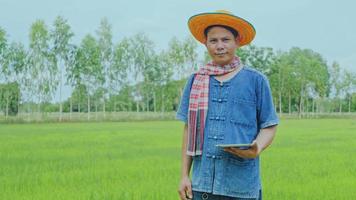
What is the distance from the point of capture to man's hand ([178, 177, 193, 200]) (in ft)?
Answer: 7.84

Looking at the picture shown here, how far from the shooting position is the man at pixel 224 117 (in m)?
2.29

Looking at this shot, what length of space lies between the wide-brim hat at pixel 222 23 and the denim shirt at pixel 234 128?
0.55ft

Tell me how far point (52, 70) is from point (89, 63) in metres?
3.16

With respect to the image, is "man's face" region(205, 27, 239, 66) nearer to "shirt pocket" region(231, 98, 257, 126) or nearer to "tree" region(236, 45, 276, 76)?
"shirt pocket" region(231, 98, 257, 126)

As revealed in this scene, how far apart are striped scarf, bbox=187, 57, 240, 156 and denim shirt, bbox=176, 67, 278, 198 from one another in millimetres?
21

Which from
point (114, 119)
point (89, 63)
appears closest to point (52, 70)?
point (89, 63)

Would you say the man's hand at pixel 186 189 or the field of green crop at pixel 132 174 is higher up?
the man's hand at pixel 186 189

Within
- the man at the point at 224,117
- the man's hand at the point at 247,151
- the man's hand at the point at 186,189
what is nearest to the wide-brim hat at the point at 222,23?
the man at the point at 224,117

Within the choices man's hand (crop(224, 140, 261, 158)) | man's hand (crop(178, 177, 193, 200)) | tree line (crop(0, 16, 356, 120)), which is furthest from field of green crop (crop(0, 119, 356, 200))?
tree line (crop(0, 16, 356, 120))

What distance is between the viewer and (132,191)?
574cm

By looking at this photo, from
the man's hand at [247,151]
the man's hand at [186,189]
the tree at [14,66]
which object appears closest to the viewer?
the man's hand at [247,151]

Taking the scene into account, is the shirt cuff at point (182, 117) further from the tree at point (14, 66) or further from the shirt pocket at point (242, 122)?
the tree at point (14, 66)

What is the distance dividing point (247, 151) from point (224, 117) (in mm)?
201

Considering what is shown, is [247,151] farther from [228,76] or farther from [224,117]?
[228,76]
